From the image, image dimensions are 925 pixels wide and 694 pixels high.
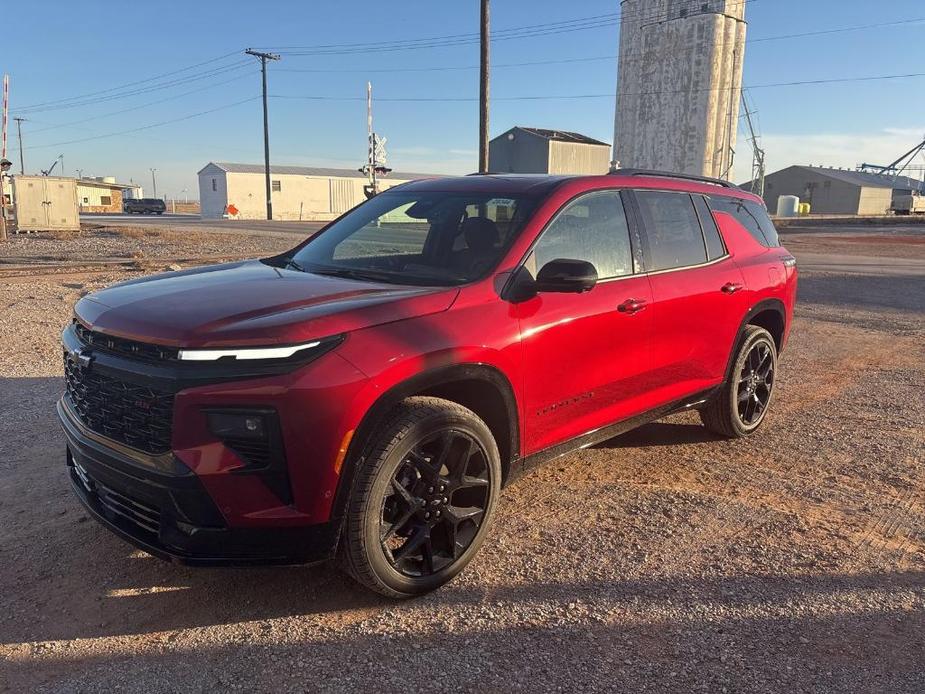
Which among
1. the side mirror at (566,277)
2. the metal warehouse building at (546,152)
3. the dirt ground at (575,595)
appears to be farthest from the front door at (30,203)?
the metal warehouse building at (546,152)

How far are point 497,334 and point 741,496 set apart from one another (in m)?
2.00

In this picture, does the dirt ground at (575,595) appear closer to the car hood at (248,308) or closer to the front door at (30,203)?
the car hood at (248,308)

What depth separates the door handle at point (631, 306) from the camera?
3.84 meters

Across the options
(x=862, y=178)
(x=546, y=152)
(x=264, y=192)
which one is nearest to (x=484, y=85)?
(x=546, y=152)

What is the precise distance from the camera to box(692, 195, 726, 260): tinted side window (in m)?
4.73

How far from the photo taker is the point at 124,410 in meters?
2.73

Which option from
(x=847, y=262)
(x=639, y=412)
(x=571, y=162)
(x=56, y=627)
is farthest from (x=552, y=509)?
(x=571, y=162)

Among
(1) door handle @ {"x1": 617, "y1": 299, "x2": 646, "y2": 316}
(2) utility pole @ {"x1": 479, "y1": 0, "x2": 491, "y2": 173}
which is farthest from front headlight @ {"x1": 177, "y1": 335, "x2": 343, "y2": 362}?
(2) utility pole @ {"x1": 479, "y1": 0, "x2": 491, "y2": 173}

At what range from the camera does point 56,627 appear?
9.29 feet

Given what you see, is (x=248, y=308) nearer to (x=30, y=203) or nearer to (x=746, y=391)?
(x=746, y=391)

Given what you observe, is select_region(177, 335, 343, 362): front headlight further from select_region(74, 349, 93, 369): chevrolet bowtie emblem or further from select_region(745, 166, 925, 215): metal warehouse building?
select_region(745, 166, 925, 215): metal warehouse building

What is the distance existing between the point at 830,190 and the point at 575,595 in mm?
94160

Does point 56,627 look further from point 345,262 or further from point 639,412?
point 639,412

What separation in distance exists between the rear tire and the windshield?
85.9 inches
